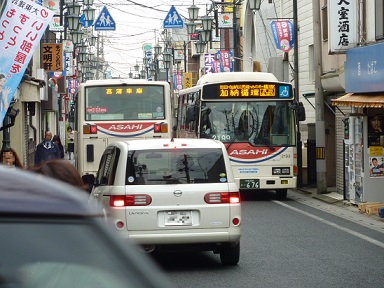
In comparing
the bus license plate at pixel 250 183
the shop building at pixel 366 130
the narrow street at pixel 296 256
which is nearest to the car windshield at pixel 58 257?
the narrow street at pixel 296 256

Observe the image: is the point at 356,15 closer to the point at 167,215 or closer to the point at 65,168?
the point at 167,215

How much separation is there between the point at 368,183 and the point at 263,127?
11.5ft

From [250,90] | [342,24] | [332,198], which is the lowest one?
[332,198]

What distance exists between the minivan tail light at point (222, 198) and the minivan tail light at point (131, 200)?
763 mm

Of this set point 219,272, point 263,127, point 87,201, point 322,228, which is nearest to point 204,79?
point 263,127

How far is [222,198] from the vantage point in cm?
1131

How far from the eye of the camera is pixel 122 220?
11156 millimetres

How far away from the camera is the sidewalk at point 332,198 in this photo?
70.3 ft

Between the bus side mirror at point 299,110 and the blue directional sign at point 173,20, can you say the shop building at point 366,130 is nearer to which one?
the bus side mirror at point 299,110

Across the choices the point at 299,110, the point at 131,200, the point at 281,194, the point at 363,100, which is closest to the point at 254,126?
the point at 299,110

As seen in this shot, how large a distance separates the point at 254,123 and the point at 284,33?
8381mm

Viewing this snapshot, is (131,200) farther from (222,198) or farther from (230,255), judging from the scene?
(230,255)

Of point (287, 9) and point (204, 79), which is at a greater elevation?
point (287, 9)

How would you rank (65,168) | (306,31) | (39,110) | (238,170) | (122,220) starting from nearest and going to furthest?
1. (65,168)
2. (122,220)
3. (238,170)
4. (306,31)
5. (39,110)
